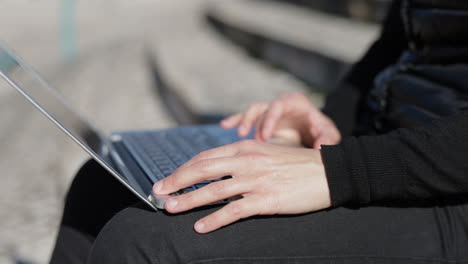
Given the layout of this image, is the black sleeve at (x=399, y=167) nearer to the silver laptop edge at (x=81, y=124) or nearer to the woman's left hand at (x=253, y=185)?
the woman's left hand at (x=253, y=185)

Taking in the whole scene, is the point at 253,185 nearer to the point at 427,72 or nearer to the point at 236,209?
the point at 236,209

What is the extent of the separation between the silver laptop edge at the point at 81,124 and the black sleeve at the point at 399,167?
0.30 meters

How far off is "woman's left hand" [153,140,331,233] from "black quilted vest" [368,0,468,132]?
0.41 m

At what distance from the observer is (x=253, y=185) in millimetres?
836

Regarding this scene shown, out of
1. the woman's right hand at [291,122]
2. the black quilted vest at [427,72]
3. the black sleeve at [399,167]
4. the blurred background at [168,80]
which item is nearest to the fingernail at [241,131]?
the woman's right hand at [291,122]

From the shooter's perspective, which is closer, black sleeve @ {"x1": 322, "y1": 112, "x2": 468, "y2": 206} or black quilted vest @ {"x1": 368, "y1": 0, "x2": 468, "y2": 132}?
black sleeve @ {"x1": 322, "y1": 112, "x2": 468, "y2": 206}

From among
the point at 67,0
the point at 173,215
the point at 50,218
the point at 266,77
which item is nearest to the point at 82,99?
the point at 266,77

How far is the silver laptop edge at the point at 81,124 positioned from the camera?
0.79 metres

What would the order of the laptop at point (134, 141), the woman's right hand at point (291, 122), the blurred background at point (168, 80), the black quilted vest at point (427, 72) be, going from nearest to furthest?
the laptop at point (134, 141)
the black quilted vest at point (427, 72)
the woman's right hand at point (291, 122)
the blurred background at point (168, 80)

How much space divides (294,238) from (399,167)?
0.20 meters

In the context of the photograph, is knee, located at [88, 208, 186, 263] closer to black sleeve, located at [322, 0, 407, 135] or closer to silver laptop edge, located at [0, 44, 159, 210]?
silver laptop edge, located at [0, 44, 159, 210]

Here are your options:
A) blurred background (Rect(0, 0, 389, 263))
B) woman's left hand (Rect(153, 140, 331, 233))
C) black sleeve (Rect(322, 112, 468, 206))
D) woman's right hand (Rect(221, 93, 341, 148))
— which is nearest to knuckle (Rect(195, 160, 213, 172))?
woman's left hand (Rect(153, 140, 331, 233))

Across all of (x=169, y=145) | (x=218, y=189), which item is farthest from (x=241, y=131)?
(x=218, y=189)

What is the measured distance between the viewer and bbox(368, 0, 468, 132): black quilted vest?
1114 mm
